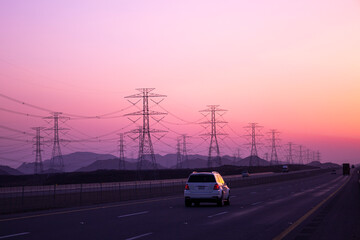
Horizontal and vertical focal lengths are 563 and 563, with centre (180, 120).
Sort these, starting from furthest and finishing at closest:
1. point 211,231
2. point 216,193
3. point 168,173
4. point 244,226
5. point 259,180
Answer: point 168,173 → point 259,180 → point 216,193 → point 244,226 → point 211,231

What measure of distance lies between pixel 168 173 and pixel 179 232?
12668 centimetres

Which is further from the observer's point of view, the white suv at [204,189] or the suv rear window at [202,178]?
the suv rear window at [202,178]

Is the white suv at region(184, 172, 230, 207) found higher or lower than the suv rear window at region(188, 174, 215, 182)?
lower

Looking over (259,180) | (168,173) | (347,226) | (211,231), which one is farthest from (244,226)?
(168,173)

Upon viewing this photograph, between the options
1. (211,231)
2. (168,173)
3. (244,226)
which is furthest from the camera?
(168,173)

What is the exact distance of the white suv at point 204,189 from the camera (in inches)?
1213

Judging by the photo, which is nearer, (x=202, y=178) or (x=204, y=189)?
(x=204, y=189)

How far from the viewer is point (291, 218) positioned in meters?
22.6

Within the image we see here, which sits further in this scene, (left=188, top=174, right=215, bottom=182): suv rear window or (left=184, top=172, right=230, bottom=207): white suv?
(left=188, top=174, right=215, bottom=182): suv rear window

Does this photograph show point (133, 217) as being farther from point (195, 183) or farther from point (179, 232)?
point (195, 183)

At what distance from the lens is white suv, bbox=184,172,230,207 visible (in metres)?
30.8

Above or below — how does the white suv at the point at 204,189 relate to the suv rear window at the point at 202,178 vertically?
below

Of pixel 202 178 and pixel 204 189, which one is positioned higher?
pixel 202 178

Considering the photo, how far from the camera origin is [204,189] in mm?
30906
